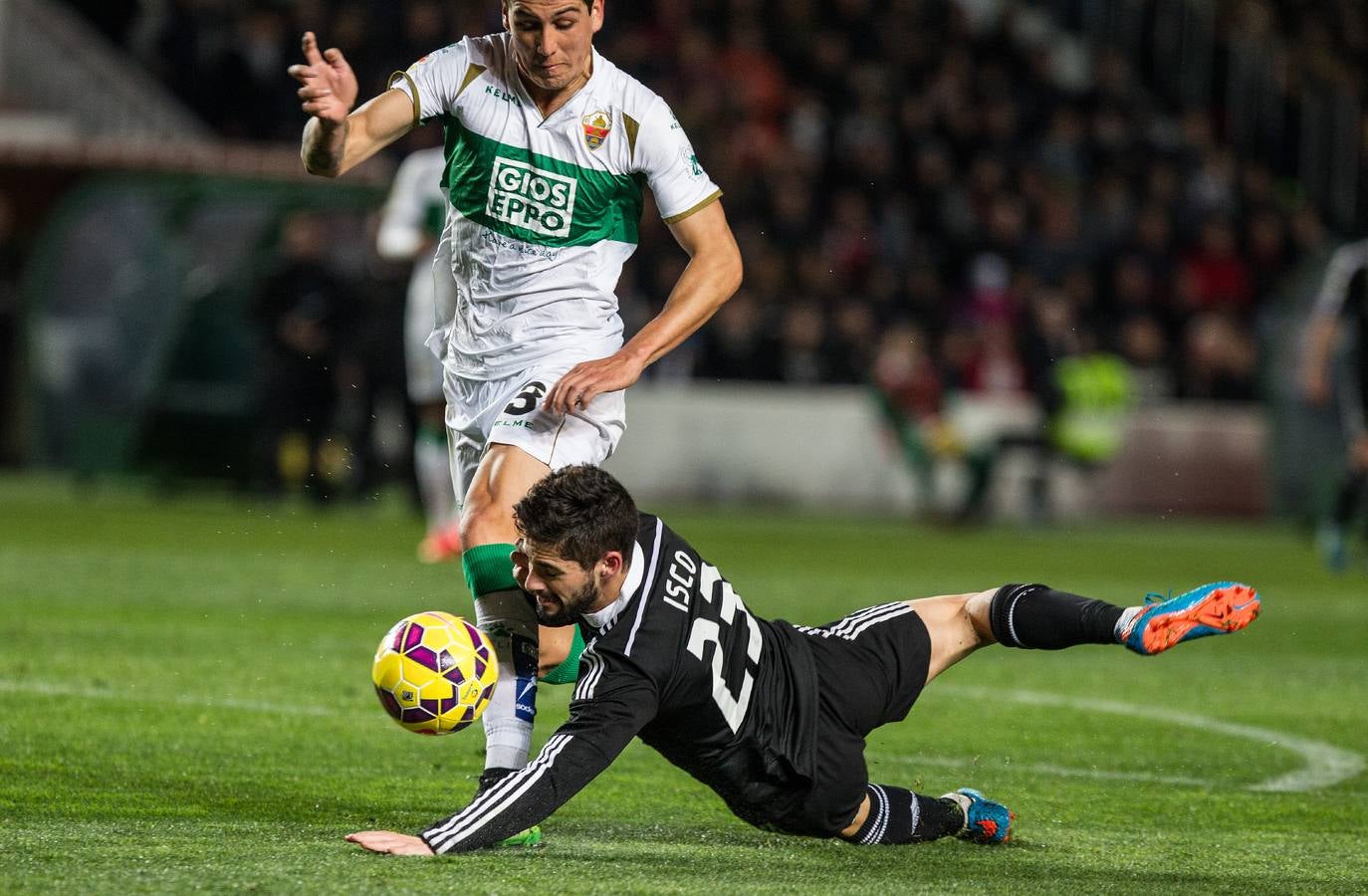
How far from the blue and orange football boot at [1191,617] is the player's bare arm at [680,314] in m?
1.26

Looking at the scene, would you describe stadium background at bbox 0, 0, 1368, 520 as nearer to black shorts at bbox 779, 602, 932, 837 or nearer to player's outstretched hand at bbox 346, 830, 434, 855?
black shorts at bbox 779, 602, 932, 837

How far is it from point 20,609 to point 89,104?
40.6 feet

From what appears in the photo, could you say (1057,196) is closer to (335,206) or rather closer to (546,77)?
(335,206)

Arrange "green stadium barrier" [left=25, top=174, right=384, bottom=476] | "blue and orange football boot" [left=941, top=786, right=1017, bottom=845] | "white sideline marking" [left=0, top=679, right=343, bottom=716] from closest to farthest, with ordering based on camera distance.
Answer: "blue and orange football boot" [left=941, top=786, right=1017, bottom=845]
"white sideline marking" [left=0, top=679, right=343, bottom=716]
"green stadium barrier" [left=25, top=174, right=384, bottom=476]

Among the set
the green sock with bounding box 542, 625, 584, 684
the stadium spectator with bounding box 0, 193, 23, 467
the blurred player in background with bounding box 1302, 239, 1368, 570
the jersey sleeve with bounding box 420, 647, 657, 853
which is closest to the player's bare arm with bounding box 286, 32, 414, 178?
the green sock with bounding box 542, 625, 584, 684

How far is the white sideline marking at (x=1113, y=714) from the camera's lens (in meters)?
6.02

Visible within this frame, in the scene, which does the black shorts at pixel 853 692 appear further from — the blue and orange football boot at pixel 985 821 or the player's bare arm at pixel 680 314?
the player's bare arm at pixel 680 314

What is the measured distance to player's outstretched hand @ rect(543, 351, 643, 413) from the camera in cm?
493

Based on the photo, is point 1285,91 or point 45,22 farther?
point 1285,91

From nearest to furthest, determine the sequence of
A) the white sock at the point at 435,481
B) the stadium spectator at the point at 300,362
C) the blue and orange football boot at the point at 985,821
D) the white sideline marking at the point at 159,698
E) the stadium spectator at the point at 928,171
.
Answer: the blue and orange football boot at the point at 985,821, the white sideline marking at the point at 159,698, the white sock at the point at 435,481, the stadium spectator at the point at 300,362, the stadium spectator at the point at 928,171

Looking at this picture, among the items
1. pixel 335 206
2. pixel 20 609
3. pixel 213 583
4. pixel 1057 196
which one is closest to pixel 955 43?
pixel 1057 196

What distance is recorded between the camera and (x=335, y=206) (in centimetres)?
1673

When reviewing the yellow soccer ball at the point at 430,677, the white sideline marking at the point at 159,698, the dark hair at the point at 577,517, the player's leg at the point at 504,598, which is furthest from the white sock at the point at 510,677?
the white sideline marking at the point at 159,698

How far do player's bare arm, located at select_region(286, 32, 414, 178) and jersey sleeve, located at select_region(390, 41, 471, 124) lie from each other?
32 millimetres
